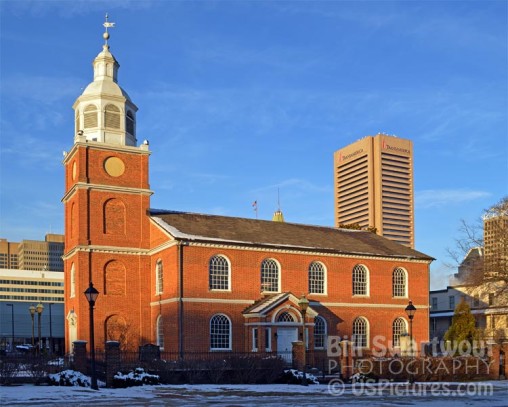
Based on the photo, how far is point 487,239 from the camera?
41.8 m

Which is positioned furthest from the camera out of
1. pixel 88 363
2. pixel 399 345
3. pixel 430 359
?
pixel 399 345

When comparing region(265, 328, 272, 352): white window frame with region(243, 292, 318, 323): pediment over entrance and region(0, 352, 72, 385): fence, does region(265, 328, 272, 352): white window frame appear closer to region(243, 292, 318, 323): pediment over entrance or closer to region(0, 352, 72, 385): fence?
region(243, 292, 318, 323): pediment over entrance

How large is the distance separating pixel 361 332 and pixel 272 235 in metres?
9.43

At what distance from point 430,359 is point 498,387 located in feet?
14.0

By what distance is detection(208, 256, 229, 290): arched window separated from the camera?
42938mm

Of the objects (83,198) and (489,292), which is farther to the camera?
(83,198)

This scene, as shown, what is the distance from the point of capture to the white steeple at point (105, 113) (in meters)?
→ 45.9

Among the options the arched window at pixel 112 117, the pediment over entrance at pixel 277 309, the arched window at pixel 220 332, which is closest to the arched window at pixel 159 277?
the arched window at pixel 220 332

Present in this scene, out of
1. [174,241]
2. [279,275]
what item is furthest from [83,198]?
[279,275]

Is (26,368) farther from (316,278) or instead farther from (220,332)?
(316,278)

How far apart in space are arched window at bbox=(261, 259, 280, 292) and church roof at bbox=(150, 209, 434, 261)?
134 centimetres

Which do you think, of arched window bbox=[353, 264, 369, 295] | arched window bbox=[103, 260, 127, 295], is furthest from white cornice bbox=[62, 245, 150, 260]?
arched window bbox=[353, 264, 369, 295]

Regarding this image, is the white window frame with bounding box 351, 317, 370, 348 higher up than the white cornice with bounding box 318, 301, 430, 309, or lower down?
lower down

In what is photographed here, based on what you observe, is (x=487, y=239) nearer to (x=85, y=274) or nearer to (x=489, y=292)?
(x=489, y=292)
